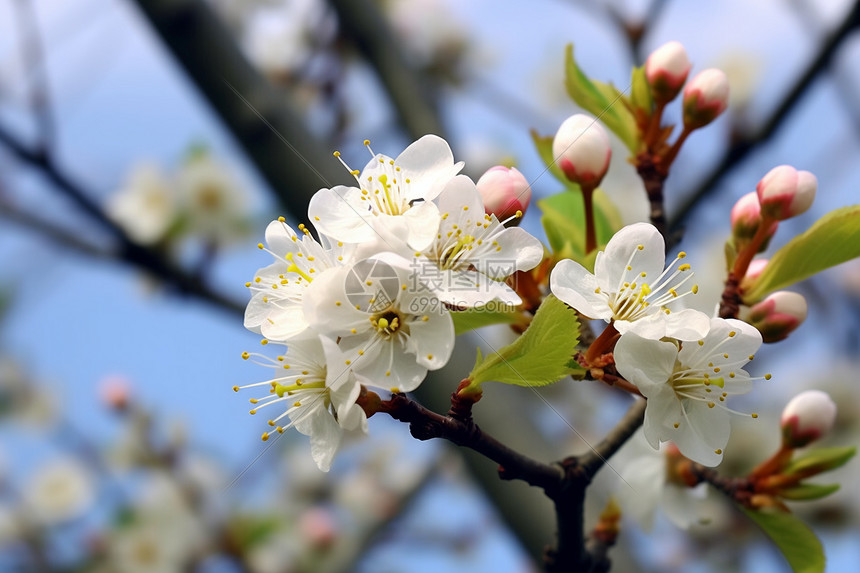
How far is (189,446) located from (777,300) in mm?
2103

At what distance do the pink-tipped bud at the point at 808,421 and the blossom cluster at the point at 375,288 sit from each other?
45 centimetres

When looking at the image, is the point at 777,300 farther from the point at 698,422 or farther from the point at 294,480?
the point at 294,480

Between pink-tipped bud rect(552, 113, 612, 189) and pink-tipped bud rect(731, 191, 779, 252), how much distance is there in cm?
16

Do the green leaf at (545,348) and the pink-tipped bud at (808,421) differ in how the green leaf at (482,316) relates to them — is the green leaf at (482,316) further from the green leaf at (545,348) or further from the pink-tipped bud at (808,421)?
the pink-tipped bud at (808,421)

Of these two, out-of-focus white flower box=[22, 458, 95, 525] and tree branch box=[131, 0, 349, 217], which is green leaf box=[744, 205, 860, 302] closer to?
tree branch box=[131, 0, 349, 217]

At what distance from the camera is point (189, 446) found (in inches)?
94.7

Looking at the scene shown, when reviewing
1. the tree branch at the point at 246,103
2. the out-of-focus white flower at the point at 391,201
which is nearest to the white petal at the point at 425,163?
the out-of-focus white flower at the point at 391,201

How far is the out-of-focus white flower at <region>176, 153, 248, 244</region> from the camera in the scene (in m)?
2.34

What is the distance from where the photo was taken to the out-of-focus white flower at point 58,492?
318 centimetres

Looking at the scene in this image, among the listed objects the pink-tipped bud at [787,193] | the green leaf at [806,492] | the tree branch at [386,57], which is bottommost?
the tree branch at [386,57]

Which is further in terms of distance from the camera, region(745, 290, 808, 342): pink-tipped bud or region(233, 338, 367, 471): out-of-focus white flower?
region(745, 290, 808, 342): pink-tipped bud

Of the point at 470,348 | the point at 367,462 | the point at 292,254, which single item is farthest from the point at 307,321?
the point at 367,462

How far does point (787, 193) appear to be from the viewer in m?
0.74

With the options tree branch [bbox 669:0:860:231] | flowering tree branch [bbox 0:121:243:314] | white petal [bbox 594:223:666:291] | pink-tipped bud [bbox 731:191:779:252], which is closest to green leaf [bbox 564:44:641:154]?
pink-tipped bud [bbox 731:191:779:252]
